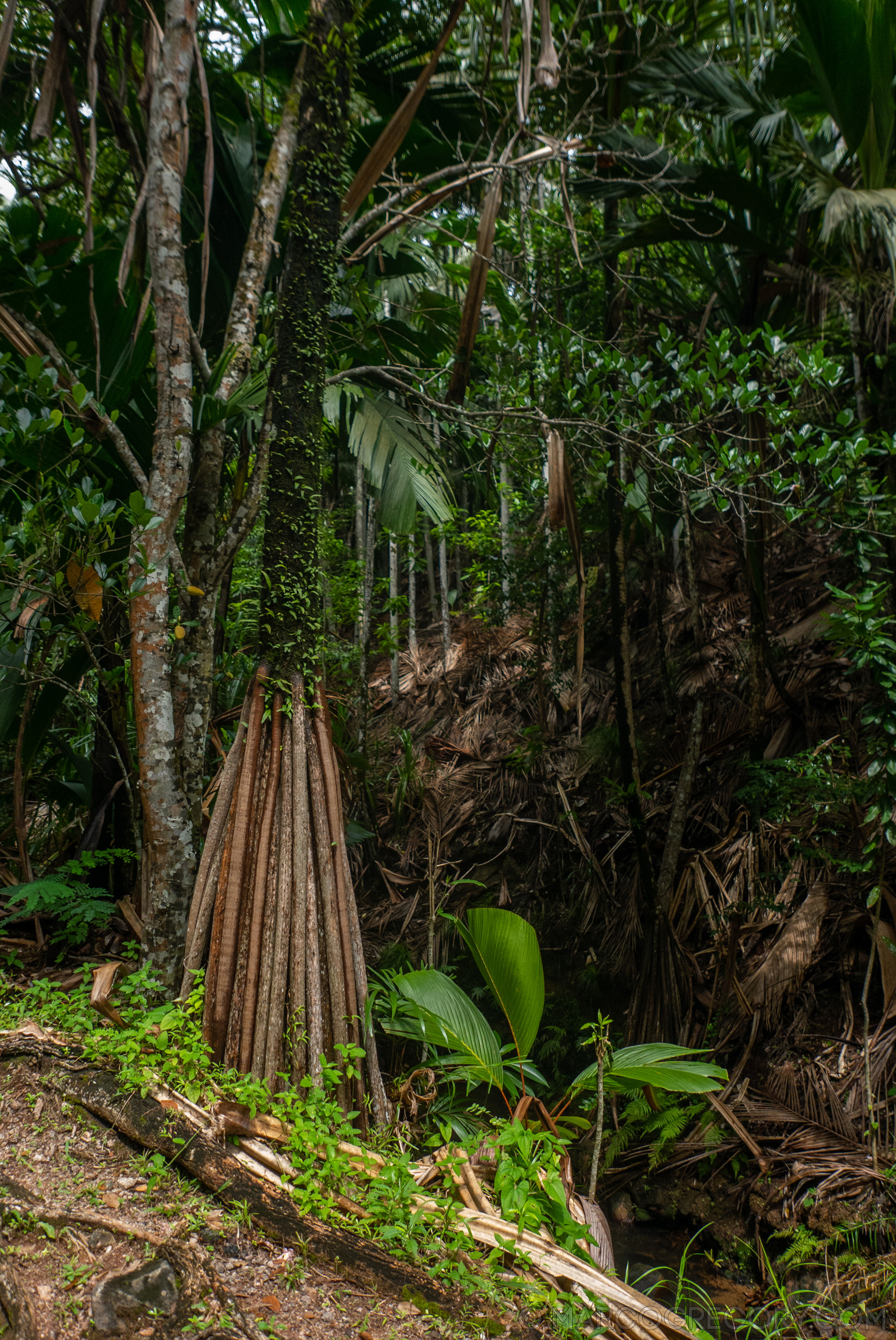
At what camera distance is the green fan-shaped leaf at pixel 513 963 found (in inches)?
105

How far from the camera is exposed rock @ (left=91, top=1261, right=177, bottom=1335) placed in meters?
1.35

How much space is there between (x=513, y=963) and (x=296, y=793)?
3.49 ft

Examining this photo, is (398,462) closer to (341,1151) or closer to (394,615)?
(341,1151)

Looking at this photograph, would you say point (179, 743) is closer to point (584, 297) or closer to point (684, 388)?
point (684, 388)

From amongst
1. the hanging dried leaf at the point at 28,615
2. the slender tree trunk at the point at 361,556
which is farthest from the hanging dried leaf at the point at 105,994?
the slender tree trunk at the point at 361,556

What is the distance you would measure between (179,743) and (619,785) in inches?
115

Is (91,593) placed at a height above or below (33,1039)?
above

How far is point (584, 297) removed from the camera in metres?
4.75

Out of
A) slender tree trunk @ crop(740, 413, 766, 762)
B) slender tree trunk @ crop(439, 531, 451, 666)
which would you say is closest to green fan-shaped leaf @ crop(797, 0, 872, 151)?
slender tree trunk @ crop(740, 413, 766, 762)

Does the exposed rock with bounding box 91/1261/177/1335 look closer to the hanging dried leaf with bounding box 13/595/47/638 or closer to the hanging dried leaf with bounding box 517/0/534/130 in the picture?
the hanging dried leaf with bounding box 13/595/47/638

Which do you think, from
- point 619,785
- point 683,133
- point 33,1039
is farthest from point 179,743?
point 683,133

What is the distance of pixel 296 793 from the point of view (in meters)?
2.51

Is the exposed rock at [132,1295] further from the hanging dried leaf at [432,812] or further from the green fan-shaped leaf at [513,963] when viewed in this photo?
the hanging dried leaf at [432,812]

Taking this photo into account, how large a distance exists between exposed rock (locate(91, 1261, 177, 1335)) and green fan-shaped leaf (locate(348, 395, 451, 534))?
3.21 m
